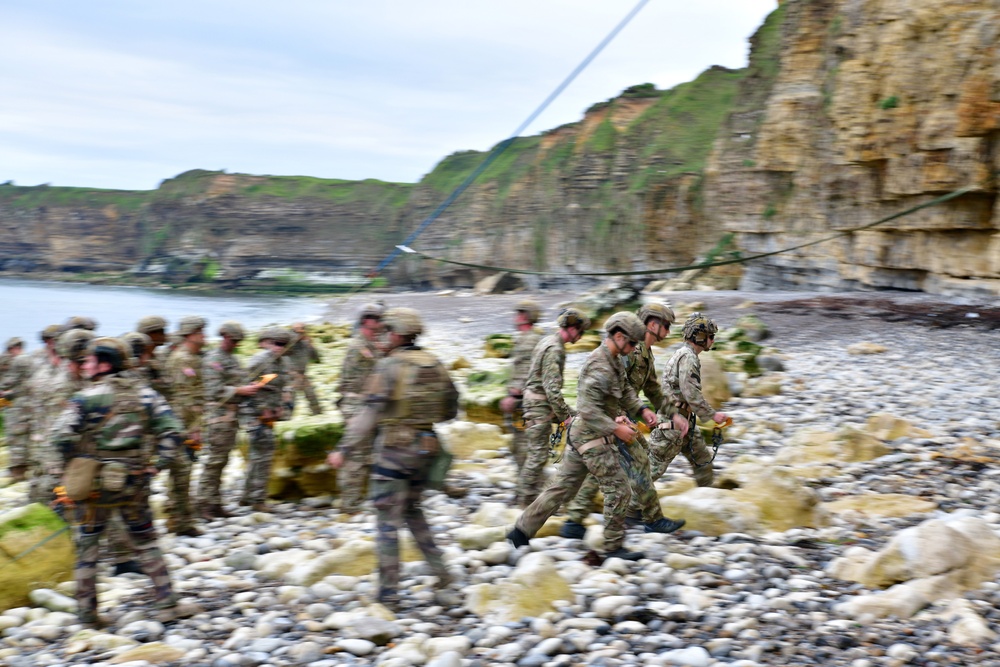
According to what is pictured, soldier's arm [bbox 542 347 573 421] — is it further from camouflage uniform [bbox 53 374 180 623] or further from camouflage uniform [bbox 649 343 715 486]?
camouflage uniform [bbox 53 374 180 623]

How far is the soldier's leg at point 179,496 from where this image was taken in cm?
748

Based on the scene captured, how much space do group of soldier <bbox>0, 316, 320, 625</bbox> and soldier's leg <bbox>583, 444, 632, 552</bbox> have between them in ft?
9.35

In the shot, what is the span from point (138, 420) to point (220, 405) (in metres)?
2.45

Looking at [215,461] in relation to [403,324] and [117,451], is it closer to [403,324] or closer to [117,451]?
[117,451]

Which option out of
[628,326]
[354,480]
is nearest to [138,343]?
[354,480]

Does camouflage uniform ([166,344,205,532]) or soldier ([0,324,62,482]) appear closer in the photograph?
camouflage uniform ([166,344,205,532])

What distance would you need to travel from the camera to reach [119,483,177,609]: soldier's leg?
5484 mm

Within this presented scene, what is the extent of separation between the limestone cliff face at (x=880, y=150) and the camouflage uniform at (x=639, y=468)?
45.2ft

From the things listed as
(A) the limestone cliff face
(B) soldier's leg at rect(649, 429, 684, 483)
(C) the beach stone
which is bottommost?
(C) the beach stone

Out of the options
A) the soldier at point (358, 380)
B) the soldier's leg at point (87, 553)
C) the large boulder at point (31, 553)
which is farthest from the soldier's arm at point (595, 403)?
the large boulder at point (31, 553)

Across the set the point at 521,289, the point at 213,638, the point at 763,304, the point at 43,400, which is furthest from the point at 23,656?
the point at 521,289

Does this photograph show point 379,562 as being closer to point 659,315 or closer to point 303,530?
point 303,530

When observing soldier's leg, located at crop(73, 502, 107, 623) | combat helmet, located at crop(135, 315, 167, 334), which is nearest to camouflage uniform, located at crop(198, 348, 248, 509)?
combat helmet, located at crop(135, 315, 167, 334)

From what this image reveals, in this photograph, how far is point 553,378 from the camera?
24.3 feet
